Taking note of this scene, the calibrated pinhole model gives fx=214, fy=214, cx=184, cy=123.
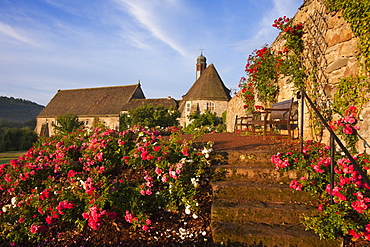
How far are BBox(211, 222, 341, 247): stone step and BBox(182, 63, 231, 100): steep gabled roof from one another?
23.1 m

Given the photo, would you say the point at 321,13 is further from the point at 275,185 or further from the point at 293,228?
the point at 293,228

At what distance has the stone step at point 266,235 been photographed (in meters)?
2.38

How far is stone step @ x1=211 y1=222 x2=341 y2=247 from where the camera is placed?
7.80 feet

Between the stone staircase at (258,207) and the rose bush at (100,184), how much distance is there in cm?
40

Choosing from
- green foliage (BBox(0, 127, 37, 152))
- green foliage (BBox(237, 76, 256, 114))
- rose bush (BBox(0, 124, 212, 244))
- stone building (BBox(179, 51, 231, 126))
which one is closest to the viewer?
rose bush (BBox(0, 124, 212, 244))

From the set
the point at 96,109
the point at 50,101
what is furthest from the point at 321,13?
the point at 50,101

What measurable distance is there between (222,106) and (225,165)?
22.4m

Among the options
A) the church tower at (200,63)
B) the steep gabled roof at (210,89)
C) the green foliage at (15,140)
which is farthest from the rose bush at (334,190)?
the church tower at (200,63)

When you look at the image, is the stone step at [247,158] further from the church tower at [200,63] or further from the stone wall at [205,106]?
the church tower at [200,63]

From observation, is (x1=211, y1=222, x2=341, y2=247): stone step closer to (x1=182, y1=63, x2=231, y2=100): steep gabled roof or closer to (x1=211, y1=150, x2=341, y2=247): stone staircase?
(x1=211, y1=150, x2=341, y2=247): stone staircase

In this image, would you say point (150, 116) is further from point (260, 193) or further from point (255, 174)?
point (260, 193)

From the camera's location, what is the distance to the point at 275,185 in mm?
3180

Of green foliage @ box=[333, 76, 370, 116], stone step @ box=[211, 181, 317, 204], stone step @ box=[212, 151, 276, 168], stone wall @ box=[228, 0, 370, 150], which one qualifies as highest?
stone wall @ box=[228, 0, 370, 150]

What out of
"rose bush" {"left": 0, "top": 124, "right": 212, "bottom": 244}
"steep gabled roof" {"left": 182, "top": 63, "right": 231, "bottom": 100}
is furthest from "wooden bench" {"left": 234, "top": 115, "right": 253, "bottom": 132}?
"steep gabled roof" {"left": 182, "top": 63, "right": 231, "bottom": 100}
